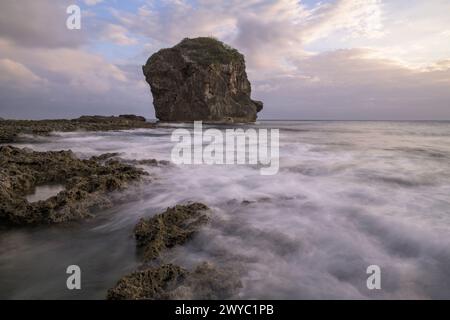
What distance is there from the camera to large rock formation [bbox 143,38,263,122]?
55469mm

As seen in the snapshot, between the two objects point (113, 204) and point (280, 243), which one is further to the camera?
point (113, 204)

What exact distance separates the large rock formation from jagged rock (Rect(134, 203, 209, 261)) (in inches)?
2042

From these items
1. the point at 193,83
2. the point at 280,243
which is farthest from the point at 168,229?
the point at 193,83

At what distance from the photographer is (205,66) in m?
55.3

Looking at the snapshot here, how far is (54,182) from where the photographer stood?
6.40 meters

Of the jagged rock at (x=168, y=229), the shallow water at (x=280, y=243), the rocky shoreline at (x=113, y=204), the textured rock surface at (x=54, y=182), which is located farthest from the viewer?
the textured rock surface at (x=54, y=182)

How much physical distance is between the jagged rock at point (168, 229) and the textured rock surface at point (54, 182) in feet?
3.99

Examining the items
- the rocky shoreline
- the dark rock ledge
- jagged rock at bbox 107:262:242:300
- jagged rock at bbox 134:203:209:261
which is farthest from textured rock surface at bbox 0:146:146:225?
jagged rock at bbox 107:262:242:300

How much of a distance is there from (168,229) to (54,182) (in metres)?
3.87

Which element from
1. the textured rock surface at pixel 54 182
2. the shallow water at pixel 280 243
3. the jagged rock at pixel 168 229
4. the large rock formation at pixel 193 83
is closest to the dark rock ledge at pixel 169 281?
the jagged rock at pixel 168 229

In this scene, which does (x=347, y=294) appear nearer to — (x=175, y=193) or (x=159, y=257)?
(x=159, y=257)

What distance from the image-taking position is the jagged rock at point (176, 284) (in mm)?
2557

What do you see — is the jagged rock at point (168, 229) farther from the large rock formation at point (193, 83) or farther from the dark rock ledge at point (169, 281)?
the large rock formation at point (193, 83)

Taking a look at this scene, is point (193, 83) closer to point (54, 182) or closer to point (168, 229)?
point (54, 182)
